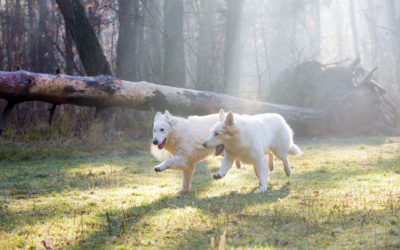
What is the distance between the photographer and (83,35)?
491 inches

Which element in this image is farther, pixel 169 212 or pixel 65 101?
pixel 65 101

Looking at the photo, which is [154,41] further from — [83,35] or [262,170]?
[262,170]

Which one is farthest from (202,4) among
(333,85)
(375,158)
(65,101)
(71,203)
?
(71,203)

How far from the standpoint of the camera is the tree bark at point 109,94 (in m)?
9.70

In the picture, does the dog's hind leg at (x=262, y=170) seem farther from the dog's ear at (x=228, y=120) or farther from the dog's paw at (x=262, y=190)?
the dog's ear at (x=228, y=120)

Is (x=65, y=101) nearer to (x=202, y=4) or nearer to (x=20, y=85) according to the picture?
(x=20, y=85)

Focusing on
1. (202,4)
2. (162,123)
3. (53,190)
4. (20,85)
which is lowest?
(53,190)

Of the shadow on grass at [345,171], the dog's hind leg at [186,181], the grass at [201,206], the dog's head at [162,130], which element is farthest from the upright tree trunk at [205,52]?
the dog's hind leg at [186,181]

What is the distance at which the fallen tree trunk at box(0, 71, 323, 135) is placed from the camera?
970 centimetres

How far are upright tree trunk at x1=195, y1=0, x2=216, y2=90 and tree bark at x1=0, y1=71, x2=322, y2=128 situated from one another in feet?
13.3

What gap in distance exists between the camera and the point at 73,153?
1088cm

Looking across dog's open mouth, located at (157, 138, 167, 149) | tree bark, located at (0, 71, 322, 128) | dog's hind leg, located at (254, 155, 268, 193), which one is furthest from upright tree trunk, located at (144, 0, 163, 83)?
dog's hind leg, located at (254, 155, 268, 193)

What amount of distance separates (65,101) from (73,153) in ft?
5.03

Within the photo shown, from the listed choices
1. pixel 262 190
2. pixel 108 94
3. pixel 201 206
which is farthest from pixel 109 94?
pixel 201 206
